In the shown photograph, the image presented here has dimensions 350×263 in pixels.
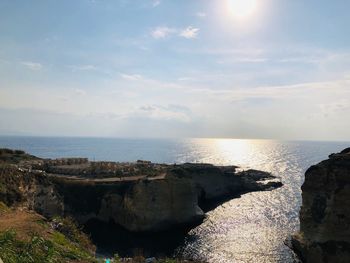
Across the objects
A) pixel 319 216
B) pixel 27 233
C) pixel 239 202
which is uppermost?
pixel 27 233

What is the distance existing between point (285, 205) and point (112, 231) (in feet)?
144

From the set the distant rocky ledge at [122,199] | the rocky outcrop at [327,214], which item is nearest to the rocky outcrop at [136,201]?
the distant rocky ledge at [122,199]

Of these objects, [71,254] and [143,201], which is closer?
[71,254]

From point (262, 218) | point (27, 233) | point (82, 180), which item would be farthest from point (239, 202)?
point (27, 233)

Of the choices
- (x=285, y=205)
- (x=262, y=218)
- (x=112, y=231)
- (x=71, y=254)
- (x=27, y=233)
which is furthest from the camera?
(x=285, y=205)

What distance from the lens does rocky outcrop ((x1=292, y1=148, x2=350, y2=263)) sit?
41.5 m

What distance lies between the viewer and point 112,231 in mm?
59312

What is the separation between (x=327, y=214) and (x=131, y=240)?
27.4 metres

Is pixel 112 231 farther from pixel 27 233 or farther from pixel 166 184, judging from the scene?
pixel 27 233

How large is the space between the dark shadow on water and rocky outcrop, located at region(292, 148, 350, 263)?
17324mm

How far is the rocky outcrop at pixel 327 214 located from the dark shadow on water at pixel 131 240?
1732cm

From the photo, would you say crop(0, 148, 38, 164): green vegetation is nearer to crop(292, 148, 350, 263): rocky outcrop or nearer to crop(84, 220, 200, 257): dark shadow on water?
crop(84, 220, 200, 257): dark shadow on water

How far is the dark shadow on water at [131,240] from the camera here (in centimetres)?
4959

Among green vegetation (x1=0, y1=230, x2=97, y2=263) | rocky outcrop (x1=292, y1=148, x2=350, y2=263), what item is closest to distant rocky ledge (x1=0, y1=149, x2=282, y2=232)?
rocky outcrop (x1=292, y1=148, x2=350, y2=263)
